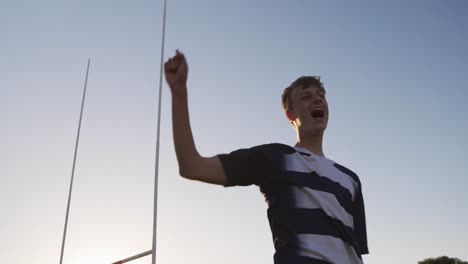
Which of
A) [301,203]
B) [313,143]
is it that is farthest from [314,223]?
[313,143]

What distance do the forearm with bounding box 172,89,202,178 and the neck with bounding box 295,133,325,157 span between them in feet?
2.77

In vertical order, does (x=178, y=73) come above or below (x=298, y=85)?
below

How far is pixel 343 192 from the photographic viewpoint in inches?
82.5

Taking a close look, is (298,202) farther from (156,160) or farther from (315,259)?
(156,160)

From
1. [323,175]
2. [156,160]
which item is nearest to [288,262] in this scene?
[323,175]

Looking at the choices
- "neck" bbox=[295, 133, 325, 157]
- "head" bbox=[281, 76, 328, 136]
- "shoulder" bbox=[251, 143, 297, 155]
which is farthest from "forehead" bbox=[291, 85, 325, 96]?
"shoulder" bbox=[251, 143, 297, 155]

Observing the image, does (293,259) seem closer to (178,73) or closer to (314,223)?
(314,223)

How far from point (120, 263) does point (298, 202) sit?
6641 mm

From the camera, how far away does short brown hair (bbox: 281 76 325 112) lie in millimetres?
2604

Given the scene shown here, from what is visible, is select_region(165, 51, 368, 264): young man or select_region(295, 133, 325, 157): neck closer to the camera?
select_region(165, 51, 368, 264): young man

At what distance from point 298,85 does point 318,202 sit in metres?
0.91

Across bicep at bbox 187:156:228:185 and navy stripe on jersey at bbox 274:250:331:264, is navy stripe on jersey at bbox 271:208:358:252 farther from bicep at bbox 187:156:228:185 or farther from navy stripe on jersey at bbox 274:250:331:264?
bicep at bbox 187:156:228:185

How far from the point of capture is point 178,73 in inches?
66.4

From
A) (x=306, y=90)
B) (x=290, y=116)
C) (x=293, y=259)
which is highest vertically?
(x=306, y=90)
